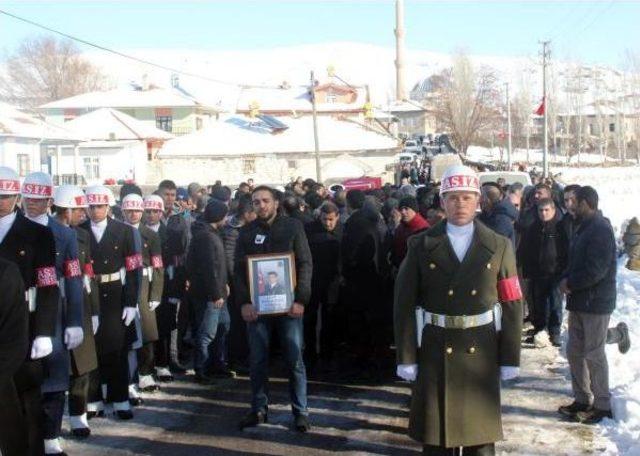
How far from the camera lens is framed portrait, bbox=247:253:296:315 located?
7.71 metres

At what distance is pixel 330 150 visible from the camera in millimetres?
55000

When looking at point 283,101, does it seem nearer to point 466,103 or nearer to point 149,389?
point 466,103

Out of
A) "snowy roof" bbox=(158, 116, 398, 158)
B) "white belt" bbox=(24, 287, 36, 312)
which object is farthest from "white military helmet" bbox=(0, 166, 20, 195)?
"snowy roof" bbox=(158, 116, 398, 158)

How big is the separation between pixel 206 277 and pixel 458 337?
173 inches

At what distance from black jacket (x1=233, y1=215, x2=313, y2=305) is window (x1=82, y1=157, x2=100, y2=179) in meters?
54.4

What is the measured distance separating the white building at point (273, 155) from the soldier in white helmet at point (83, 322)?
153ft

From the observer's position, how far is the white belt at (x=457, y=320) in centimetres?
546

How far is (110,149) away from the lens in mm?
61344

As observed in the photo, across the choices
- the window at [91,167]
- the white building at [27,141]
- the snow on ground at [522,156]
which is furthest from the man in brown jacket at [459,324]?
the snow on ground at [522,156]

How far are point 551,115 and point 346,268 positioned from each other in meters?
89.8

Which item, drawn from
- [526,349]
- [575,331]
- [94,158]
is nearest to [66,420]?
[575,331]

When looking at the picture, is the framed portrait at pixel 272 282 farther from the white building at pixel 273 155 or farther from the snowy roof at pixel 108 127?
the snowy roof at pixel 108 127

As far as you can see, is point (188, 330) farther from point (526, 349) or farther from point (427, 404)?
point (427, 404)

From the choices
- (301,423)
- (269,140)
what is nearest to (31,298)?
(301,423)
